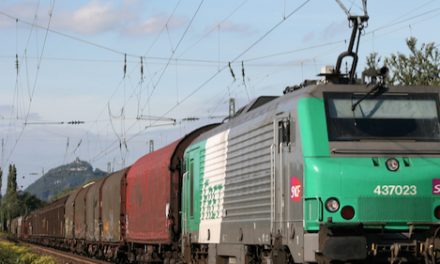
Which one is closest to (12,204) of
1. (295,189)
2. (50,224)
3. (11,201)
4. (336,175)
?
(11,201)

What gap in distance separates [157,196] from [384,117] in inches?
477

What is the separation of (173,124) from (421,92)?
99.8 feet

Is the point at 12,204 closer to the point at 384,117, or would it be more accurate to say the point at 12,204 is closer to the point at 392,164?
the point at 384,117

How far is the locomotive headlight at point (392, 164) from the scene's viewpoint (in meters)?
11.5

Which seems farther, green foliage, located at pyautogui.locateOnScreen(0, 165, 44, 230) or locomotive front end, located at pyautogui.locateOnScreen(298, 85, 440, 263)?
green foliage, located at pyautogui.locateOnScreen(0, 165, 44, 230)

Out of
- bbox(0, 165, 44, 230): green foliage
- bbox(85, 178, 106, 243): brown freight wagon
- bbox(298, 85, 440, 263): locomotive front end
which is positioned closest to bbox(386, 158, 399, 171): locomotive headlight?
bbox(298, 85, 440, 263): locomotive front end

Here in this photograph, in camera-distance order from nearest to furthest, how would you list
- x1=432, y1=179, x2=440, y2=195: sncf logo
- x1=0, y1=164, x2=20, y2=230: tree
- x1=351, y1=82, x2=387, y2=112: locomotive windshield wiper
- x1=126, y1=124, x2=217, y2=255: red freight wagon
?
x1=432, y1=179, x2=440, y2=195: sncf logo < x1=351, y1=82, x2=387, y2=112: locomotive windshield wiper < x1=126, y1=124, x2=217, y2=255: red freight wagon < x1=0, y1=164, x2=20, y2=230: tree

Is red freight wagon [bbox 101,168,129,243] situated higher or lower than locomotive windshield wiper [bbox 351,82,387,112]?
lower

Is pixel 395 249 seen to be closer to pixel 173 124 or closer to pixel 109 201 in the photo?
pixel 109 201

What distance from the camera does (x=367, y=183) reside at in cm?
1134

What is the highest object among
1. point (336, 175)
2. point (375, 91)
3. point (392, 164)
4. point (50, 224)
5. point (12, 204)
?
point (12, 204)

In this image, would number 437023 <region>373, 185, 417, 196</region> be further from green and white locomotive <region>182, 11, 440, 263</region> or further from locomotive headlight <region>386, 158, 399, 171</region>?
locomotive headlight <region>386, 158, 399, 171</region>

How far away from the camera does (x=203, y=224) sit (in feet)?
58.7

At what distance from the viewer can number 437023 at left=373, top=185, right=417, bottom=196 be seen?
11.3 metres
